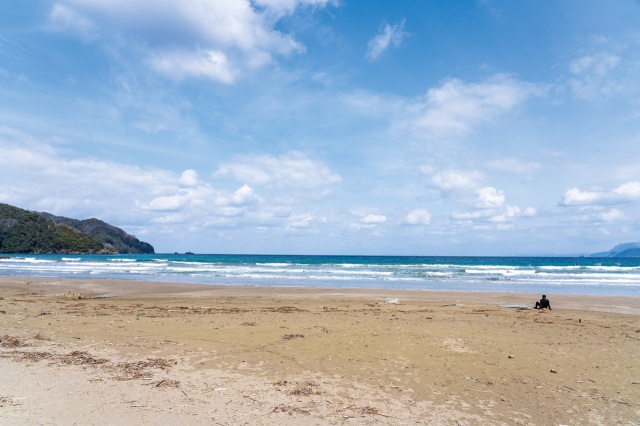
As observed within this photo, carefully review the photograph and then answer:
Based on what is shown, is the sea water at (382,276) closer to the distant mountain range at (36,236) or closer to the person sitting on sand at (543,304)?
the person sitting on sand at (543,304)

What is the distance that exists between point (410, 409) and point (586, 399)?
2648 mm

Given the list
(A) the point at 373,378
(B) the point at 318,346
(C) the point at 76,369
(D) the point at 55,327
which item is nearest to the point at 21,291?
(D) the point at 55,327

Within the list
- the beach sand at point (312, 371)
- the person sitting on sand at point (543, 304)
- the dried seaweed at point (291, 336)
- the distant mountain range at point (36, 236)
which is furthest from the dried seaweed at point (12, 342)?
the distant mountain range at point (36, 236)

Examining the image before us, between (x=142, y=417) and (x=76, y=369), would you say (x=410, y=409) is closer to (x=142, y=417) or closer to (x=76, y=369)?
(x=142, y=417)

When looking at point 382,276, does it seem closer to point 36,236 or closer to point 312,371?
point 312,371

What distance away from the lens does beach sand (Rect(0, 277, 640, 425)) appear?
15.3 ft

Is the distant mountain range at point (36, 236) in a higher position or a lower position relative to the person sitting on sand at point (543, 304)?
higher

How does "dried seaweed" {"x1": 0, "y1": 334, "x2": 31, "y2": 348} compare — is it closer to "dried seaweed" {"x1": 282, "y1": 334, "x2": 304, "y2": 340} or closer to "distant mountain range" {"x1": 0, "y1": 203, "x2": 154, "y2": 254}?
"dried seaweed" {"x1": 282, "y1": 334, "x2": 304, "y2": 340}

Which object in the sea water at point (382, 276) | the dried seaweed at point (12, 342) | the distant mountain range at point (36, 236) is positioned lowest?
the sea water at point (382, 276)

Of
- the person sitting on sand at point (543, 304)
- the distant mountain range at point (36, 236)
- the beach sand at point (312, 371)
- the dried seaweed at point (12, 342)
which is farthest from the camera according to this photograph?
the distant mountain range at point (36, 236)

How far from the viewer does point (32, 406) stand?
455 centimetres

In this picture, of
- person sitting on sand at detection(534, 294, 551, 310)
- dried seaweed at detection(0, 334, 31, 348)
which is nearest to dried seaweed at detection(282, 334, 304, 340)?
dried seaweed at detection(0, 334, 31, 348)

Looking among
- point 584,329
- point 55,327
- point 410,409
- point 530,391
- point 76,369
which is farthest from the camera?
Result: point 584,329

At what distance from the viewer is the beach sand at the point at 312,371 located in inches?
183
